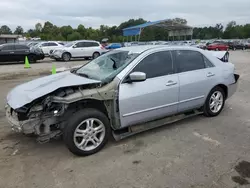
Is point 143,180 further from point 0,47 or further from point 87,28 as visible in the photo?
point 87,28

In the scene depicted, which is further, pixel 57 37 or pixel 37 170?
pixel 57 37

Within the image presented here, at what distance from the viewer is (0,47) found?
664 inches

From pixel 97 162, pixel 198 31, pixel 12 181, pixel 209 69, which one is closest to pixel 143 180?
pixel 97 162

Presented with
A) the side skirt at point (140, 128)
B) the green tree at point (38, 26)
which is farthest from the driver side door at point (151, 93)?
the green tree at point (38, 26)

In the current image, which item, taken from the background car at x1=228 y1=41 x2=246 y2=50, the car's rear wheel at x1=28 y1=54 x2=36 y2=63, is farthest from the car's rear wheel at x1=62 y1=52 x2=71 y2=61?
the background car at x1=228 y1=41 x2=246 y2=50

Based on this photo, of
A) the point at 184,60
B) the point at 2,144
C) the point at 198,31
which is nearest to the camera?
the point at 2,144

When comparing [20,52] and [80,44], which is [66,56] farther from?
[20,52]

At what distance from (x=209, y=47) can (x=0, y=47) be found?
28.8 m

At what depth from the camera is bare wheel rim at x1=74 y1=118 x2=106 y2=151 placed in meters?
3.43

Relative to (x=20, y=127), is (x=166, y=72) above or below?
above

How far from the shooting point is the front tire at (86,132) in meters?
3.33

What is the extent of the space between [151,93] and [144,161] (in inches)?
44.3

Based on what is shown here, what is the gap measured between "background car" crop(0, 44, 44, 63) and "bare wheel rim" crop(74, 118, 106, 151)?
15959mm

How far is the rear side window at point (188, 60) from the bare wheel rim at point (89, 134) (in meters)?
1.89
